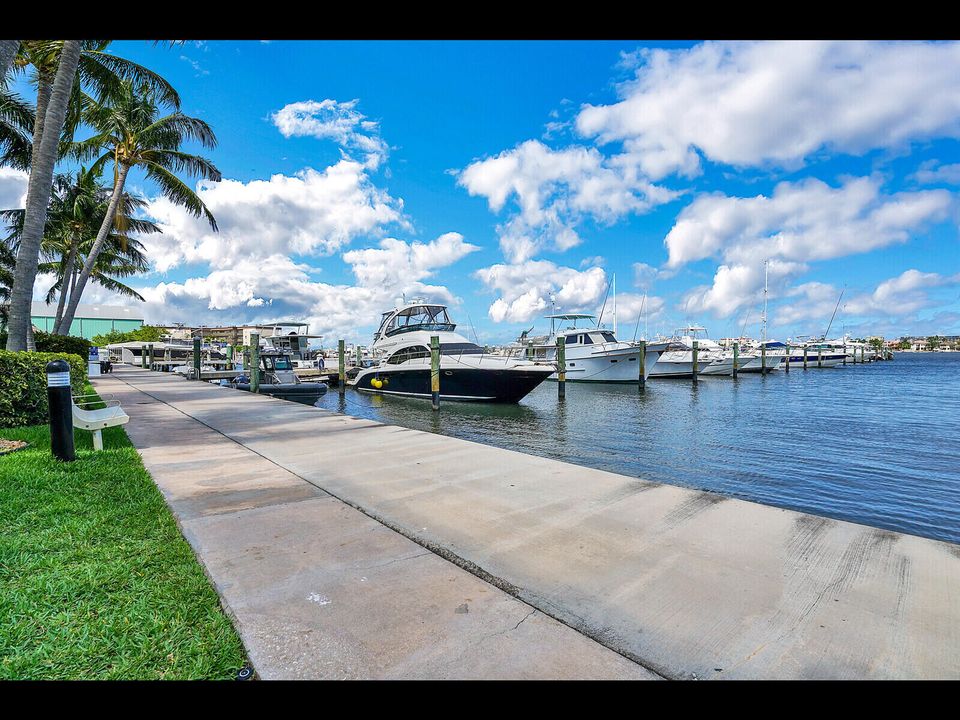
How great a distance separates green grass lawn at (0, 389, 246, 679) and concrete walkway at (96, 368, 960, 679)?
0.16 meters

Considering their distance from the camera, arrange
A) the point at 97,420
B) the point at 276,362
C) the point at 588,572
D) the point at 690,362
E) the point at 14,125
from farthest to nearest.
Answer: the point at 690,362 → the point at 276,362 → the point at 14,125 → the point at 97,420 → the point at 588,572

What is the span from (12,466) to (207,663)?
15.4 ft

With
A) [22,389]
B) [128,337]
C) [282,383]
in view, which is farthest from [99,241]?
[128,337]

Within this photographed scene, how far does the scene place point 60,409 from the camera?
506 centimetres

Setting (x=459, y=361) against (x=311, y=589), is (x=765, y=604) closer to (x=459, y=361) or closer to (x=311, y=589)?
(x=311, y=589)

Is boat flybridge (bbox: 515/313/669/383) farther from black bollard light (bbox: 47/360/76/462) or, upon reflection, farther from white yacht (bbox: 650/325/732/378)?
black bollard light (bbox: 47/360/76/462)

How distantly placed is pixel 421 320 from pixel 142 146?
13.4m

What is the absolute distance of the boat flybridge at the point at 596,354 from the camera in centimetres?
2808

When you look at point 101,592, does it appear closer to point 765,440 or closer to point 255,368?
point 765,440

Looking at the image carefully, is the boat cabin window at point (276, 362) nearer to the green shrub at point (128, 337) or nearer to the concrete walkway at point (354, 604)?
the concrete walkway at point (354, 604)

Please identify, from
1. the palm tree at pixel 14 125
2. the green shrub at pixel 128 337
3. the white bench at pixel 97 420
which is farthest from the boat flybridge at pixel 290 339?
the green shrub at pixel 128 337
